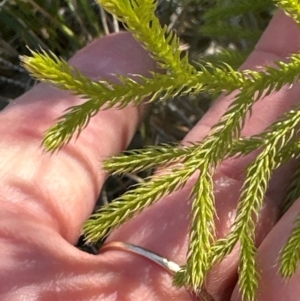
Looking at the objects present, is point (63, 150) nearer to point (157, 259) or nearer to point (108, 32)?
point (157, 259)

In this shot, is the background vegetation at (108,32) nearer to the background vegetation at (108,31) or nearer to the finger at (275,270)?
the background vegetation at (108,31)

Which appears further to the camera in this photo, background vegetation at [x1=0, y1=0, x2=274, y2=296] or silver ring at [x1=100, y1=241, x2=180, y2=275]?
background vegetation at [x1=0, y1=0, x2=274, y2=296]

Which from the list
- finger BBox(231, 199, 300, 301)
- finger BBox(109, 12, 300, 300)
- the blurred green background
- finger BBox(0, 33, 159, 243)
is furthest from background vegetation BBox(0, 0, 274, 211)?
finger BBox(231, 199, 300, 301)

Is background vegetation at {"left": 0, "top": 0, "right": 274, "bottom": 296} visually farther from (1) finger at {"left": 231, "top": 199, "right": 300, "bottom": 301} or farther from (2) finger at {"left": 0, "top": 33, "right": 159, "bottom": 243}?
(1) finger at {"left": 231, "top": 199, "right": 300, "bottom": 301}

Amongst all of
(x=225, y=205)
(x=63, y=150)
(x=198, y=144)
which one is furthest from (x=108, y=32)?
(x=198, y=144)

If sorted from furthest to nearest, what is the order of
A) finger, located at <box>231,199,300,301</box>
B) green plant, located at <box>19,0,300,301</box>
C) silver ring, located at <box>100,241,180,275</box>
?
silver ring, located at <box>100,241,180,275</box> < finger, located at <box>231,199,300,301</box> < green plant, located at <box>19,0,300,301</box>
